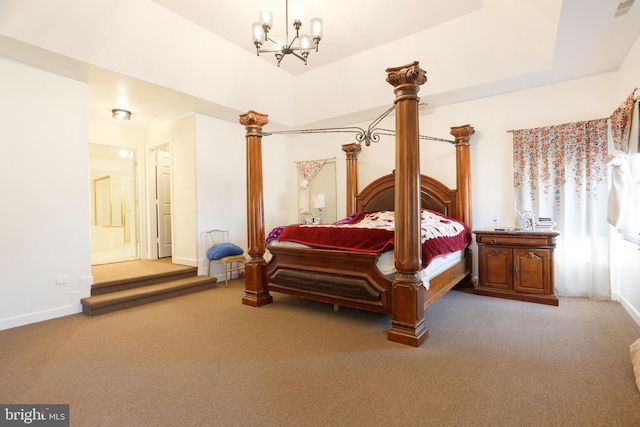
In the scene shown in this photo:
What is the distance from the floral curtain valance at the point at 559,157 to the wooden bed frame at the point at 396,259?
0.65 meters

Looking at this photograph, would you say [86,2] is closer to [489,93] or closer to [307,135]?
[307,135]

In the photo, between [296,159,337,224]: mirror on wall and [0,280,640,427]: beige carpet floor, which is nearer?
[0,280,640,427]: beige carpet floor

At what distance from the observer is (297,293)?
329 cm

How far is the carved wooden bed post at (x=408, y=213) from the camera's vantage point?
2469mm

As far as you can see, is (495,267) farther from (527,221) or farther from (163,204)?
(163,204)

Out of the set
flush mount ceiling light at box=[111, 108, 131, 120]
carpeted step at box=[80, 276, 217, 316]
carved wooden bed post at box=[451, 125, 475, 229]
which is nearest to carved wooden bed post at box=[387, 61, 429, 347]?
carved wooden bed post at box=[451, 125, 475, 229]

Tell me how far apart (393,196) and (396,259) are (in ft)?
8.03

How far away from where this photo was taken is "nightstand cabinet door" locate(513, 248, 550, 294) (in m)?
3.44

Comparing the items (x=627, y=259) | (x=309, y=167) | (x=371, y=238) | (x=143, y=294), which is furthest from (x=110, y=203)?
(x=627, y=259)

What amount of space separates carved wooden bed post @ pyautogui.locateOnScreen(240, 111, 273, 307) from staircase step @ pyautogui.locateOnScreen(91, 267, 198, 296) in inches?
60.2

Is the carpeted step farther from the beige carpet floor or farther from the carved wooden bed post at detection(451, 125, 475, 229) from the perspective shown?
the carved wooden bed post at detection(451, 125, 475, 229)

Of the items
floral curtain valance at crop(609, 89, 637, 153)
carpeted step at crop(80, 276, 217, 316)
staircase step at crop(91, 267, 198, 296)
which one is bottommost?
carpeted step at crop(80, 276, 217, 316)

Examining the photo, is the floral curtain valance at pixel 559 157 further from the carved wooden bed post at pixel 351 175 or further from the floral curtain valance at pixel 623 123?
the carved wooden bed post at pixel 351 175

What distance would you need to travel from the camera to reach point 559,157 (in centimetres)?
373
